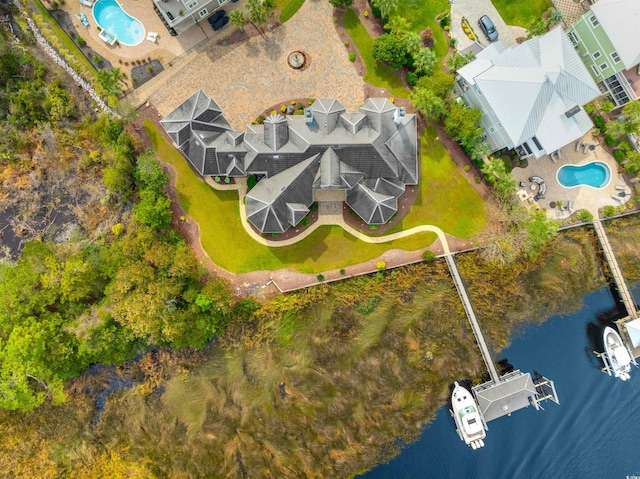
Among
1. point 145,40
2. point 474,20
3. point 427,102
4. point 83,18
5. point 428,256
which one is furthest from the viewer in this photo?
point 474,20

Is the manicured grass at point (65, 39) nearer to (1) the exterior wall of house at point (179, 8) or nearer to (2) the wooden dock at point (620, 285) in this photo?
(1) the exterior wall of house at point (179, 8)

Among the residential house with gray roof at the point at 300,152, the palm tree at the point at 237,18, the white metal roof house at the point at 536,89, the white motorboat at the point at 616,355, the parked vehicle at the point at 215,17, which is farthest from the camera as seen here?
the white motorboat at the point at 616,355

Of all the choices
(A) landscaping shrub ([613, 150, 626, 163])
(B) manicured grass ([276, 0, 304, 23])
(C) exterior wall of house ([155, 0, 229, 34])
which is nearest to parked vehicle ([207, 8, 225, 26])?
(C) exterior wall of house ([155, 0, 229, 34])

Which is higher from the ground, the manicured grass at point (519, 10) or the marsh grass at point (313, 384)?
the manicured grass at point (519, 10)

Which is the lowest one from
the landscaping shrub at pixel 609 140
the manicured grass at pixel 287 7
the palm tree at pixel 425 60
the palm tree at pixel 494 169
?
the landscaping shrub at pixel 609 140

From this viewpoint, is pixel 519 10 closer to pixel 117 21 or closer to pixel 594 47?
pixel 594 47

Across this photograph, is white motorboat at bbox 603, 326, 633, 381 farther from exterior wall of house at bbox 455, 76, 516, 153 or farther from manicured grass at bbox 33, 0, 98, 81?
manicured grass at bbox 33, 0, 98, 81

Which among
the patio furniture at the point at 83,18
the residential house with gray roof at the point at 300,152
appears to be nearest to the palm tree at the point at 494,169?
the residential house with gray roof at the point at 300,152

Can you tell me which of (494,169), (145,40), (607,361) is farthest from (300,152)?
(607,361)

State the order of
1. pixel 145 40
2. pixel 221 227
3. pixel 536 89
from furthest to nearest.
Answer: pixel 221 227, pixel 145 40, pixel 536 89
